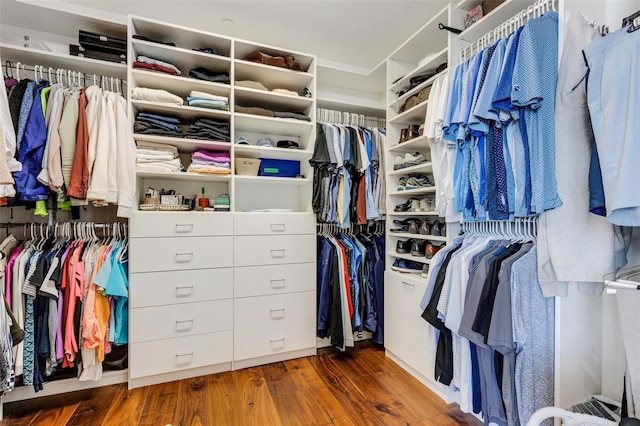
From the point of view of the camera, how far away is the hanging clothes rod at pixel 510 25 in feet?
4.34

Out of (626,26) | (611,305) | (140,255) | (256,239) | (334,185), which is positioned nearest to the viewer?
(626,26)

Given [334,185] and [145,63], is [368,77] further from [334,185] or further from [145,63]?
[145,63]

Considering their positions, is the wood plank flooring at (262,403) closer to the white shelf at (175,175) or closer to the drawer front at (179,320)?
the drawer front at (179,320)

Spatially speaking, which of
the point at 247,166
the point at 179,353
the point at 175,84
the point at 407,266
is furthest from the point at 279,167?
the point at 179,353

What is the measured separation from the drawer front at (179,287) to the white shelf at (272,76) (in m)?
1.43

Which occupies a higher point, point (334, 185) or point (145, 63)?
point (145, 63)

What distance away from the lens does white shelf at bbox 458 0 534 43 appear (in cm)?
143

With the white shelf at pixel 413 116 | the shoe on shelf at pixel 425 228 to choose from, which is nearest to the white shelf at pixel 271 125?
the white shelf at pixel 413 116

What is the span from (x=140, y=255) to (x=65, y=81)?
1258mm

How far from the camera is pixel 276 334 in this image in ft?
6.97

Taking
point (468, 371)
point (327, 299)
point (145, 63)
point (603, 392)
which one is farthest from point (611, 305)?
point (145, 63)

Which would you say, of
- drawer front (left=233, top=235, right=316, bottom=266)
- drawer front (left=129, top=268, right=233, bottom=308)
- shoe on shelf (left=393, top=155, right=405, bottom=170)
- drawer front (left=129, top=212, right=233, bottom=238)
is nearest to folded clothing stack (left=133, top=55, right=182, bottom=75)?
drawer front (left=129, top=212, right=233, bottom=238)

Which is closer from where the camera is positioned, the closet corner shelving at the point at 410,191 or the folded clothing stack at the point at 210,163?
the closet corner shelving at the point at 410,191

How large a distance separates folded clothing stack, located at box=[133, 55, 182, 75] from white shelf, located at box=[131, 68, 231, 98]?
0.12ft
